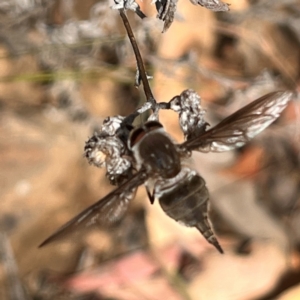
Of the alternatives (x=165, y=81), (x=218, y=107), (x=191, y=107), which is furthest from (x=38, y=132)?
(x=191, y=107)

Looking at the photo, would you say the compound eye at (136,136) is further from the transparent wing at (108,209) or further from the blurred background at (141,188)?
the blurred background at (141,188)

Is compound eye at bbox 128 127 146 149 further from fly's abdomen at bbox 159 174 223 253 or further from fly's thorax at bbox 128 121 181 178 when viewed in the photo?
fly's abdomen at bbox 159 174 223 253

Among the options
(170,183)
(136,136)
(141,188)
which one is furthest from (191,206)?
(141,188)

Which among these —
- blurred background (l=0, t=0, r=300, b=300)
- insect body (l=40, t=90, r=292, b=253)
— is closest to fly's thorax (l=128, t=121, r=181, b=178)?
insect body (l=40, t=90, r=292, b=253)

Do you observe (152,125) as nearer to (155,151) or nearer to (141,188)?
(155,151)

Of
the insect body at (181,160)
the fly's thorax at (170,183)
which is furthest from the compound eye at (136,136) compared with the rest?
the fly's thorax at (170,183)

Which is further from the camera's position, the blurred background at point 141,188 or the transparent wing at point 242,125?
the blurred background at point 141,188
